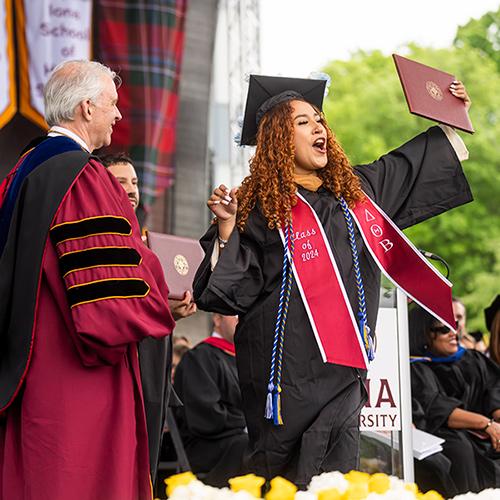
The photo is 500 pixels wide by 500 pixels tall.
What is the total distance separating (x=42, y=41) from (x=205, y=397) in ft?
17.3

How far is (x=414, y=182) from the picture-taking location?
4.58m

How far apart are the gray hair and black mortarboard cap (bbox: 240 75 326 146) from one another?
2.51 feet

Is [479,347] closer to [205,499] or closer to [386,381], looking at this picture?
[386,381]

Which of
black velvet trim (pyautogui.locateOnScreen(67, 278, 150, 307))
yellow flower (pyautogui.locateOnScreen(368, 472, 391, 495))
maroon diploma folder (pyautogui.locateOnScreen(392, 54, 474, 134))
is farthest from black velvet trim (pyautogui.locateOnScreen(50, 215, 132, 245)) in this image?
yellow flower (pyautogui.locateOnScreen(368, 472, 391, 495))

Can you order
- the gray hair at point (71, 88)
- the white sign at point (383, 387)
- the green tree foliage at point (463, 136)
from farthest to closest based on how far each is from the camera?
the green tree foliage at point (463, 136) → the white sign at point (383, 387) → the gray hair at point (71, 88)

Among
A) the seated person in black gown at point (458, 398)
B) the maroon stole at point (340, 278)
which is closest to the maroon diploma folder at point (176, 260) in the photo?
the maroon stole at point (340, 278)

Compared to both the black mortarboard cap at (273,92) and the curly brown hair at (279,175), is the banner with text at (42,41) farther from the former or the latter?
the curly brown hair at (279,175)

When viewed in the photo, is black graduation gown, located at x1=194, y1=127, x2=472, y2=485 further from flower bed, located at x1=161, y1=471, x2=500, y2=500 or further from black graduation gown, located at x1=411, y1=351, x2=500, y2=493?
black graduation gown, located at x1=411, y1=351, x2=500, y2=493

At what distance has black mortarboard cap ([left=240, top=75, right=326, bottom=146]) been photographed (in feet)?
15.1

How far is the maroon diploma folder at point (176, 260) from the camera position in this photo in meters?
4.91

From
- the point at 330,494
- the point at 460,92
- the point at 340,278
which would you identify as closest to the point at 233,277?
the point at 340,278

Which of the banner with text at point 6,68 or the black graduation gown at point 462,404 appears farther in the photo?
the banner with text at point 6,68

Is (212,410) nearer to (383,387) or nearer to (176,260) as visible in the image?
(383,387)

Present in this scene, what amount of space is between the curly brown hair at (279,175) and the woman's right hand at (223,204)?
0.09 metres
